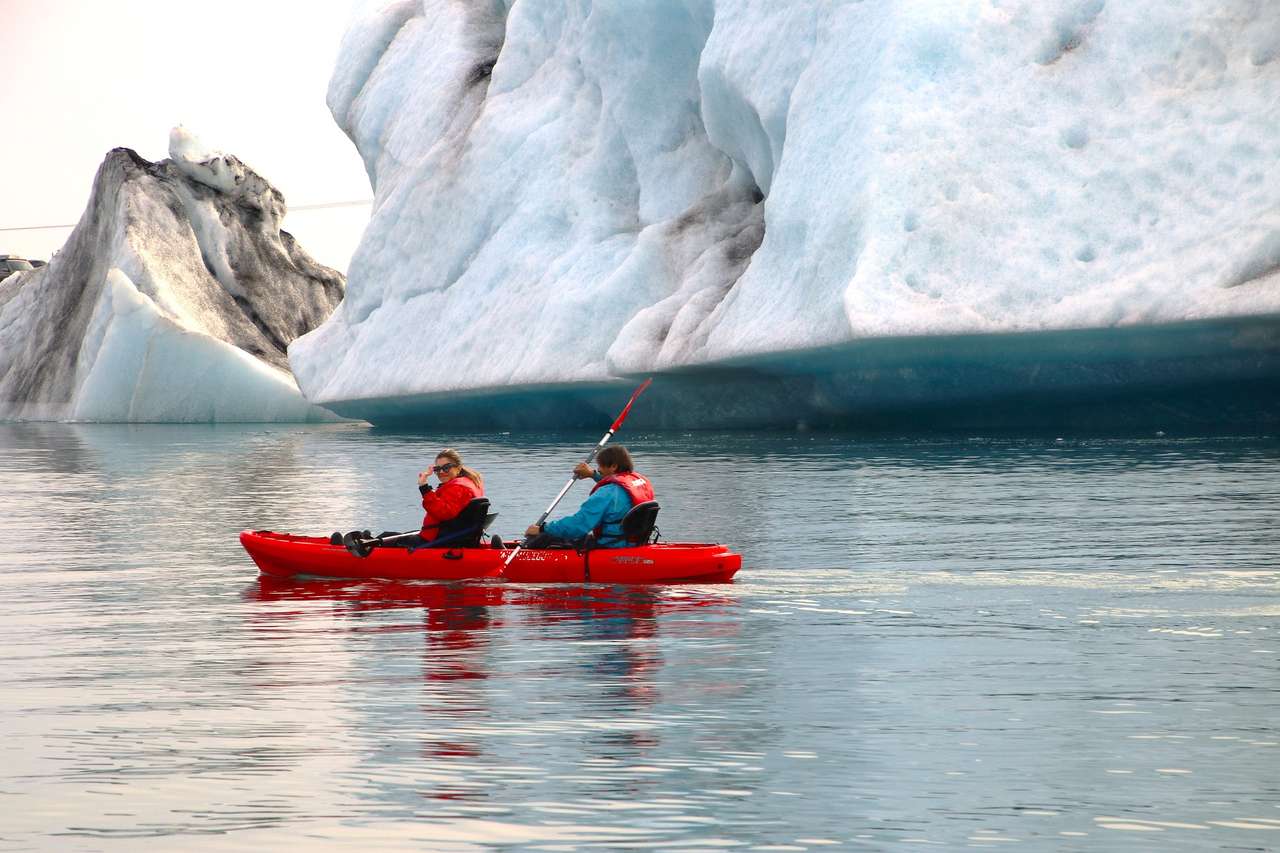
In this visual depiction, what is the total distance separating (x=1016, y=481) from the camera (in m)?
17.5

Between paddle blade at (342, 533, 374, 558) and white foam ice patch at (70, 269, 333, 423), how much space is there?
3343 cm

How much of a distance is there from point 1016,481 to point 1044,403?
7.91 metres

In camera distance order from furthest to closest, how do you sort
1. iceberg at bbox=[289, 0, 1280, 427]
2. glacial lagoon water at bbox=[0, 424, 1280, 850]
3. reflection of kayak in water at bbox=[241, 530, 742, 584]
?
iceberg at bbox=[289, 0, 1280, 427], reflection of kayak in water at bbox=[241, 530, 742, 584], glacial lagoon water at bbox=[0, 424, 1280, 850]

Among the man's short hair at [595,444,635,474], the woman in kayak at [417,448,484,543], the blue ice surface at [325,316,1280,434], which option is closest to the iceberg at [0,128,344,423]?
Answer: the blue ice surface at [325,316,1280,434]

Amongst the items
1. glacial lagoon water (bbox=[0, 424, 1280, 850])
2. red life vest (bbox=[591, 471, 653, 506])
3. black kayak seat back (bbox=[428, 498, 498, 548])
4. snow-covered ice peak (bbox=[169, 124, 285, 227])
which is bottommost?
glacial lagoon water (bbox=[0, 424, 1280, 850])

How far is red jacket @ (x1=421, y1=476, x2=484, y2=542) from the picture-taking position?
11297 mm

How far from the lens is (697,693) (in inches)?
284

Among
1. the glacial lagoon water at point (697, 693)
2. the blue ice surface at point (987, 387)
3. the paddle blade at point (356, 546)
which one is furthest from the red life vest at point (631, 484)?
the blue ice surface at point (987, 387)

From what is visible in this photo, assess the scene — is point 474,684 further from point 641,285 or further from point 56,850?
point 641,285

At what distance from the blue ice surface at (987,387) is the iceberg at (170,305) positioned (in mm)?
15059

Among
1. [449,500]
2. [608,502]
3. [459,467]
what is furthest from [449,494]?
[608,502]

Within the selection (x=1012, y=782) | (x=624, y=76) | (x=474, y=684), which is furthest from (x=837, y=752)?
(x=624, y=76)

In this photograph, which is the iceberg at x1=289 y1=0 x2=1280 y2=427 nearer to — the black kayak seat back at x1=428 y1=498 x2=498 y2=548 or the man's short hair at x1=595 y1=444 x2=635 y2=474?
the black kayak seat back at x1=428 y1=498 x2=498 y2=548

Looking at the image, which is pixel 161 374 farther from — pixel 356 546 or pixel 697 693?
pixel 697 693
